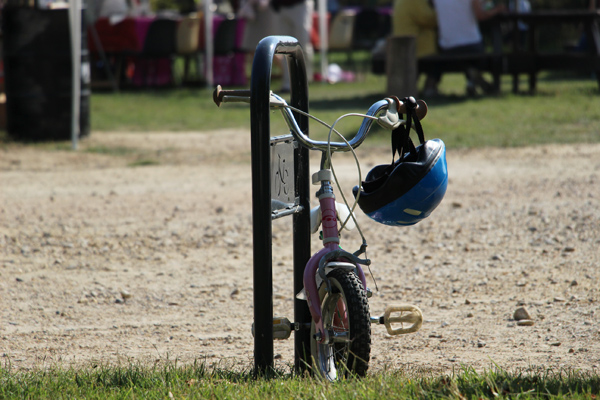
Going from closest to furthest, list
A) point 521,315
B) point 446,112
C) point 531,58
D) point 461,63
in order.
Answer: point 521,315, point 446,112, point 531,58, point 461,63

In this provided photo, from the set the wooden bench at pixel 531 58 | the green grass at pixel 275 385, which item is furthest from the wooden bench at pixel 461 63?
the green grass at pixel 275 385

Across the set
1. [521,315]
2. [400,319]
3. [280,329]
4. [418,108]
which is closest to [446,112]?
[521,315]

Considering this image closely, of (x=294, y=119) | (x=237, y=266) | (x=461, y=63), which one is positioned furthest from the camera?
(x=461, y=63)

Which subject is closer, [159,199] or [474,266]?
[474,266]

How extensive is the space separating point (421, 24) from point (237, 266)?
27.6 ft

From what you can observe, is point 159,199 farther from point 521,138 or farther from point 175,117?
point 175,117

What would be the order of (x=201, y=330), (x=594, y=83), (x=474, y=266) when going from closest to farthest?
(x=201, y=330), (x=474, y=266), (x=594, y=83)

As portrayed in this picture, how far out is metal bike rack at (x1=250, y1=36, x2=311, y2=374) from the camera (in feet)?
8.50

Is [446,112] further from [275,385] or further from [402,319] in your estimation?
[275,385]

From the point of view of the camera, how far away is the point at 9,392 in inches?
103

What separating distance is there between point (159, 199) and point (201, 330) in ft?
9.00

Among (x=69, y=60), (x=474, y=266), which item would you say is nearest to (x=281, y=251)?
(x=474, y=266)

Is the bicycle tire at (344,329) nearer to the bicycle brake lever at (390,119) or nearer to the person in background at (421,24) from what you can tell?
the bicycle brake lever at (390,119)

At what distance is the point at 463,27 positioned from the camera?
1215 centimetres
